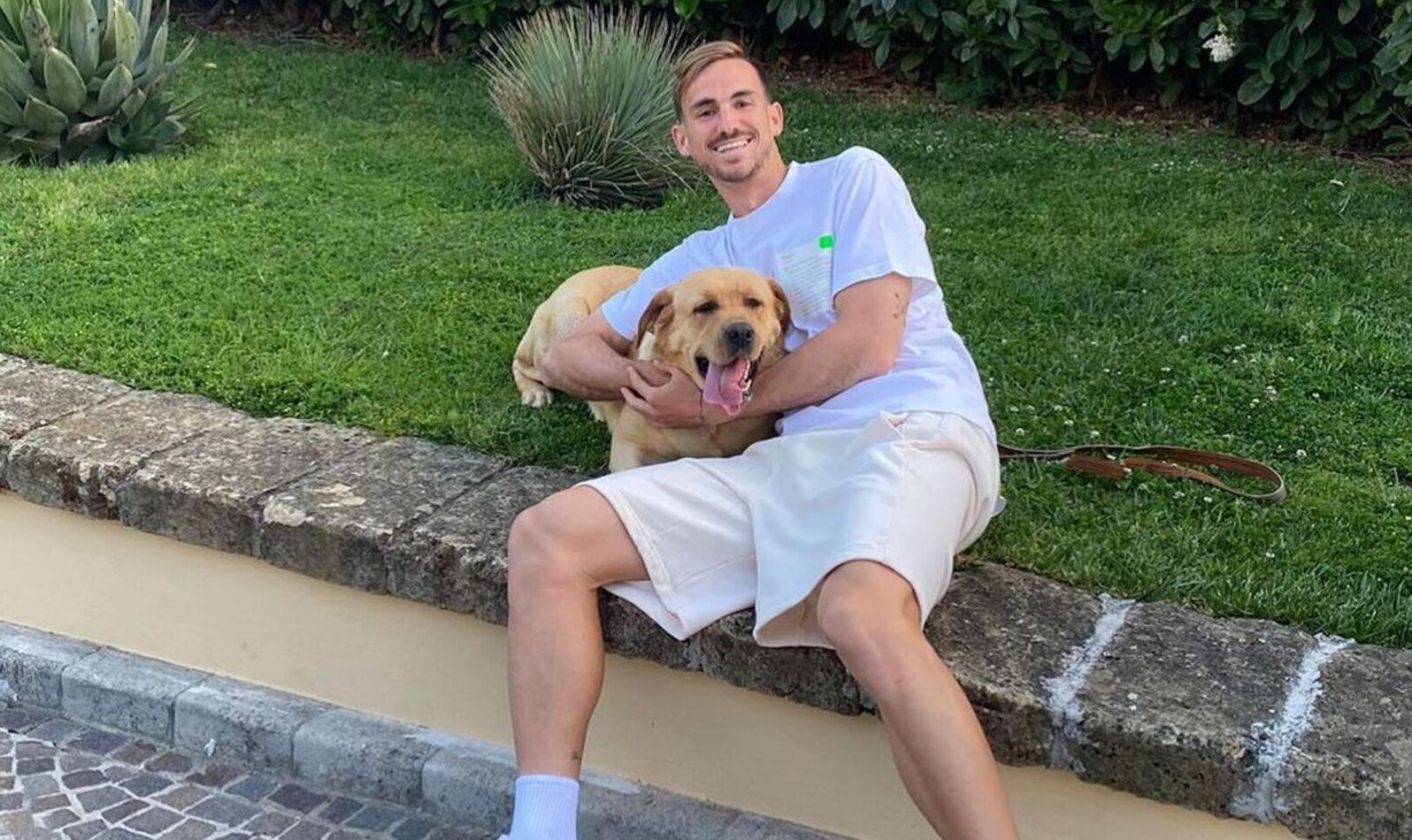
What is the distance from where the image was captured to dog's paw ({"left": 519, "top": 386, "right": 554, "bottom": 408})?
3.67 metres

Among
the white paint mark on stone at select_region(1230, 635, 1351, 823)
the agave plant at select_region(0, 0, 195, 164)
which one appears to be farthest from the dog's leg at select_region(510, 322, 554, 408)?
the agave plant at select_region(0, 0, 195, 164)

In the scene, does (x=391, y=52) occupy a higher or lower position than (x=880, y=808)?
higher

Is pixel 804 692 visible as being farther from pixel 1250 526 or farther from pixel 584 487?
pixel 1250 526

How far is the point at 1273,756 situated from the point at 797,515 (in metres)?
0.88

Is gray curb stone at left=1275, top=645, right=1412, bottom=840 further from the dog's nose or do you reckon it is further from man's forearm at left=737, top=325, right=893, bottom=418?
the dog's nose

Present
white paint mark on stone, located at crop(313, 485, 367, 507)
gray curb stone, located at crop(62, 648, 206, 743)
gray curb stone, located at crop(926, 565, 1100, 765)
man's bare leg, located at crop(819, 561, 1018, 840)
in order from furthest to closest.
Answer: gray curb stone, located at crop(62, 648, 206, 743) < white paint mark on stone, located at crop(313, 485, 367, 507) < gray curb stone, located at crop(926, 565, 1100, 765) < man's bare leg, located at crop(819, 561, 1018, 840)

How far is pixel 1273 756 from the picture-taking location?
2.19 m

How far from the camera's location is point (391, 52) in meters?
9.06

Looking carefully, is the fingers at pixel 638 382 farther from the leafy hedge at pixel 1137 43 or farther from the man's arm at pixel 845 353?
the leafy hedge at pixel 1137 43

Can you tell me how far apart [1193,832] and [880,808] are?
554mm

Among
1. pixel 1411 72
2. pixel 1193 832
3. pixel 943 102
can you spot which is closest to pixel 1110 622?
pixel 1193 832

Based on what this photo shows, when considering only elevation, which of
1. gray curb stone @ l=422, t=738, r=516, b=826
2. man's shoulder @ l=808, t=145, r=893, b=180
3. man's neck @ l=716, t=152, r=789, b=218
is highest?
man's shoulder @ l=808, t=145, r=893, b=180

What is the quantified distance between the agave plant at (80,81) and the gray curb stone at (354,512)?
368cm

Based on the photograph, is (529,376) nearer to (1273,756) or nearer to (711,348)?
(711,348)
